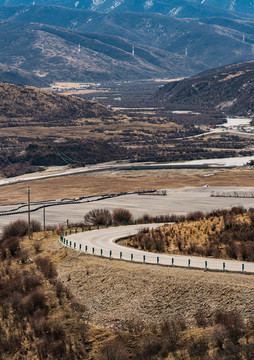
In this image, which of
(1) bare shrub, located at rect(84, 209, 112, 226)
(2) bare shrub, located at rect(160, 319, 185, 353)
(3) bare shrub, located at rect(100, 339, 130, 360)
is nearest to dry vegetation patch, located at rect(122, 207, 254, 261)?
(2) bare shrub, located at rect(160, 319, 185, 353)

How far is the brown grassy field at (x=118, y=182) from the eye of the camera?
113 meters

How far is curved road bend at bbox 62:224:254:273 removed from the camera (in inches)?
1663

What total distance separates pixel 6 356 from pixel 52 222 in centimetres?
4539

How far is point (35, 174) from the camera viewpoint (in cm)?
14362

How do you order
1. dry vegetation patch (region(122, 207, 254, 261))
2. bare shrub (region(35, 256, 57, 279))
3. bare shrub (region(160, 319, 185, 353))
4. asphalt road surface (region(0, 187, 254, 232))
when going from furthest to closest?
asphalt road surface (region(0, 187, 254, 232)), bare shrub (region(35, 256, 57, 279)), dry vegetation patch (region(122, 207, 254, 261)), bare shrub (region(160, 319, 185, 353))

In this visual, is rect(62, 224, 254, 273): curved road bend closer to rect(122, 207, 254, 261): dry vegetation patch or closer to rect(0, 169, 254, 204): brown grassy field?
rect(122, 207, 254, 261): dry vegetation patch

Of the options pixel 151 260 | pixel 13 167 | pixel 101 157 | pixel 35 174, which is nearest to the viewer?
pixel 151 260

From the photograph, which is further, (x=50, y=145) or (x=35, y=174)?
(x=50, y=145)

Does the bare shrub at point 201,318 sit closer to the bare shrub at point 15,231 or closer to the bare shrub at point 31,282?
the bare shrub at point 31,282

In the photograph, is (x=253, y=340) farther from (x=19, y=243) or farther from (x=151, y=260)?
(x=19, y=243)

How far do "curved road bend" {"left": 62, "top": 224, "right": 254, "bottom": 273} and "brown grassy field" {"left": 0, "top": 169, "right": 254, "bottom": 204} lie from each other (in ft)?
160

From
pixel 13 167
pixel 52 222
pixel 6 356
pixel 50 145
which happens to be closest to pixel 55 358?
pixel 6 356

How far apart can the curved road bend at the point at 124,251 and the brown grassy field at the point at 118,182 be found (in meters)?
48.9

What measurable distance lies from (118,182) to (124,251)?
75.1 m
